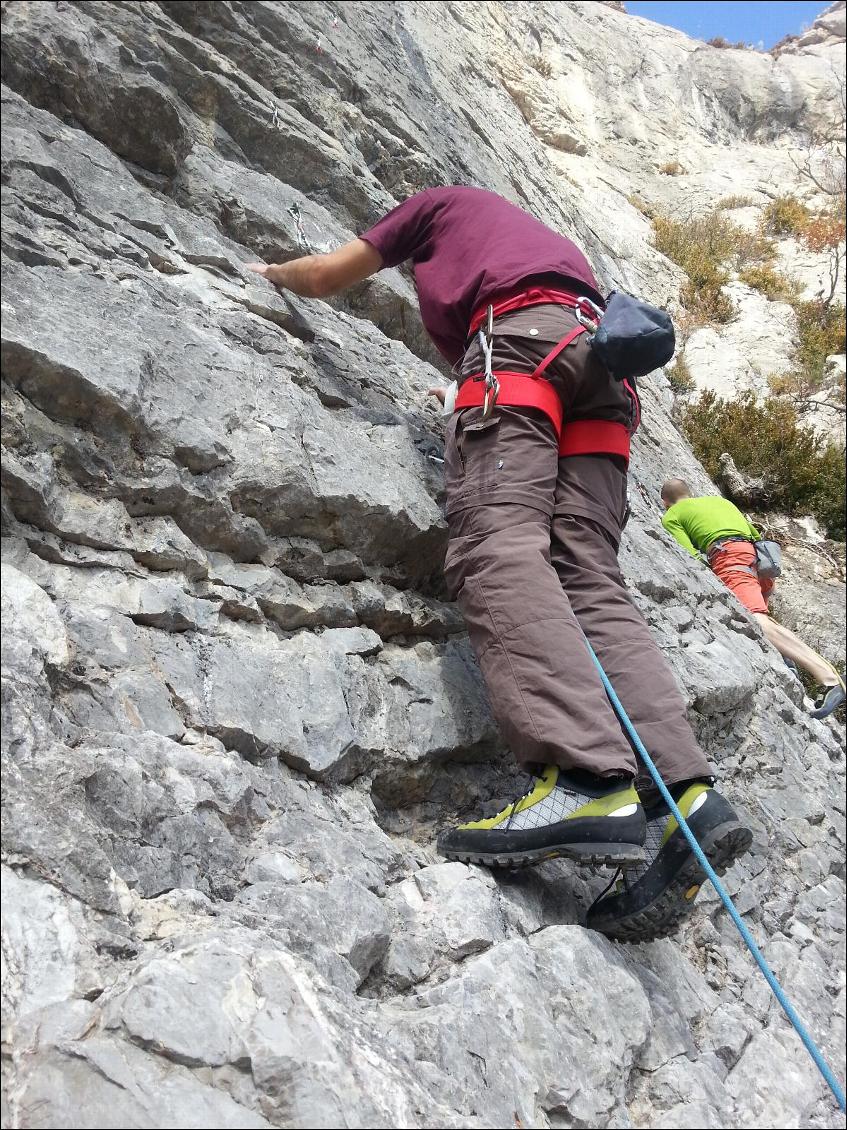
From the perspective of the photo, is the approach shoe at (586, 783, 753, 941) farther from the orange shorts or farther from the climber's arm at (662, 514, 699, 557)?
the orange shorts

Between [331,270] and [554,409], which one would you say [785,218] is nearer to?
[331,270]

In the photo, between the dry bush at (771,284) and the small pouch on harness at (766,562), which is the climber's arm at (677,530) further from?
the dry bush at (771,284)

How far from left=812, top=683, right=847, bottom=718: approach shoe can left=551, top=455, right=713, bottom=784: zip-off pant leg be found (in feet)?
10.5

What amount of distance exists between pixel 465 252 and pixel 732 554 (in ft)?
12.7

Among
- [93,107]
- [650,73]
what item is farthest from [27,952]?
[650,73]

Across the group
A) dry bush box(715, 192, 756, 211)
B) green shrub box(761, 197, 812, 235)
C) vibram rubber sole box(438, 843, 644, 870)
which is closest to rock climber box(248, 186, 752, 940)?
vibram rubber sole box(438, 843, 644, 870)

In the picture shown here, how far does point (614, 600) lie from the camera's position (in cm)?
304

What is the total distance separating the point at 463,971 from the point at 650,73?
21.3 m

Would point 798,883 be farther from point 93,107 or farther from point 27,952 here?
point 93,107

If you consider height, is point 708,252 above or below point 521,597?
above

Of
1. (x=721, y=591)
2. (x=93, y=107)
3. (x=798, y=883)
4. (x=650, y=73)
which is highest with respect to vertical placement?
(x=650, y=73)

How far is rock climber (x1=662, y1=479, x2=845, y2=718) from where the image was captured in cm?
617

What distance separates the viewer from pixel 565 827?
2346mm

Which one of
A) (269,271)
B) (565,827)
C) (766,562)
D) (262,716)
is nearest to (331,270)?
(269,271)
